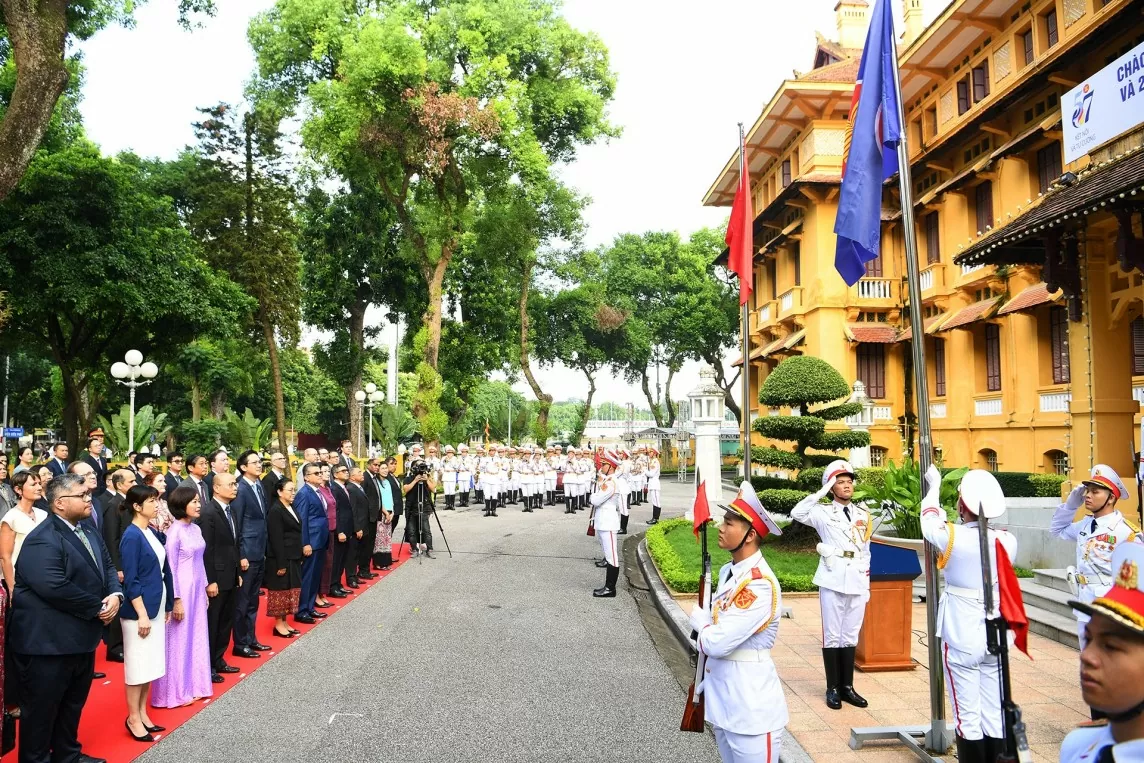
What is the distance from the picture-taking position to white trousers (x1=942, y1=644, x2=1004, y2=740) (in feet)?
15.2

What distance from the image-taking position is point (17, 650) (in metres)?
4.91

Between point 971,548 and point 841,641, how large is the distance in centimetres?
184

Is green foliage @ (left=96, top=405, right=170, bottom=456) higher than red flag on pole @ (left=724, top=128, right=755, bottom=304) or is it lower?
lower

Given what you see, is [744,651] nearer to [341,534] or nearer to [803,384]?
[341,534]

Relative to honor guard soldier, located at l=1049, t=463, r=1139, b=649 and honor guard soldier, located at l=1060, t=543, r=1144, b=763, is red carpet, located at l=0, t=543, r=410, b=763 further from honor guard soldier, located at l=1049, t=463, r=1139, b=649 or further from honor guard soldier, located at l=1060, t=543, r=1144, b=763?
honor guard soldier, located at l=1049, t=463, r=1139, b=649

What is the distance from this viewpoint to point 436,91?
26.2m

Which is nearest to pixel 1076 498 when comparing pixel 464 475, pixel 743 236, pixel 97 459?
pixel 743 236

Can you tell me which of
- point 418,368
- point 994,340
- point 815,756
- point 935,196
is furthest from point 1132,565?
point 418,368

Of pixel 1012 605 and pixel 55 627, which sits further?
pixel 55 627

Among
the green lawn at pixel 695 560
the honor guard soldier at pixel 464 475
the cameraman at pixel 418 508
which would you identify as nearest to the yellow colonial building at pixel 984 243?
the green lawn at pixel 695 560

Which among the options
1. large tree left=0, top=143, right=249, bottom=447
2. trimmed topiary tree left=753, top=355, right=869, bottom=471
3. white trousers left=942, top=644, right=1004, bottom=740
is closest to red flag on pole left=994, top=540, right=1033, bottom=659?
white trousers left=942, top=644, right=1004, bottom=740

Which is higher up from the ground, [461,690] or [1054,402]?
[1054,402]

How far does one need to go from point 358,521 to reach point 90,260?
53.2 ft

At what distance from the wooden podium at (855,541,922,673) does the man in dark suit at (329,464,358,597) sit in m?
6.51
